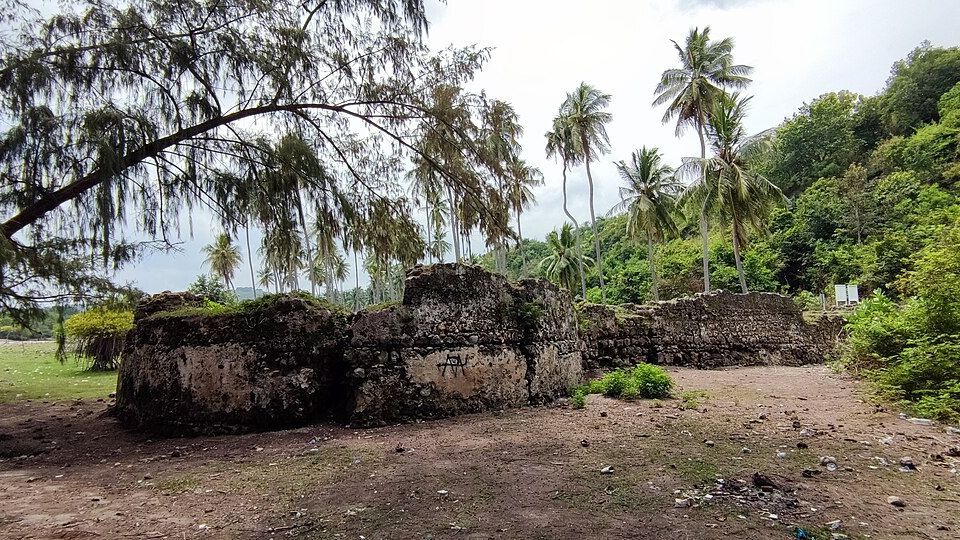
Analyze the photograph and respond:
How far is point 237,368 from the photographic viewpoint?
608 centimetres

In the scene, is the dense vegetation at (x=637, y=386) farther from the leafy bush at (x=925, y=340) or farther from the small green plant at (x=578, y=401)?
the leafy bush at (x=925, y=340)

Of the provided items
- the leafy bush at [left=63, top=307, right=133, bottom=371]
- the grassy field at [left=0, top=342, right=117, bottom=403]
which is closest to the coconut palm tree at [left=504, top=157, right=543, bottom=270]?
the grassy field at [left=0, top=342, right=117, bottom=403]

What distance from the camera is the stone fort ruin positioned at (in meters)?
6.08

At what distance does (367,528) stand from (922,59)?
5350cm

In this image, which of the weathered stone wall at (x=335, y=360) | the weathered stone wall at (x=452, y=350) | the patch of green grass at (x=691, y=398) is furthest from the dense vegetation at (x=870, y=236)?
the weathered stone wall at (x=335, y=360)

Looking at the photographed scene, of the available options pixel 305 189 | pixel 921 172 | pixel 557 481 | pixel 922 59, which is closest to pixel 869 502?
pixel 557 481

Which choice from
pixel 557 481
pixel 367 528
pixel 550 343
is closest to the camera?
pixel 367 528

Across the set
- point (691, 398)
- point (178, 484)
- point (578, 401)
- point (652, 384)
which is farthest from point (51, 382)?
point (691, 398)

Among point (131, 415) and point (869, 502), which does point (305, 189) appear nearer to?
point (131, 415)

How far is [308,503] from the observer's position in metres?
3.58

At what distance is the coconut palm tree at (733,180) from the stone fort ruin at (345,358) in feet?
50.5

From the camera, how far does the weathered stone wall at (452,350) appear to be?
20.7 feet

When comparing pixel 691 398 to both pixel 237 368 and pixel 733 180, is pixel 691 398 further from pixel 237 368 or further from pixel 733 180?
pixel 733 180

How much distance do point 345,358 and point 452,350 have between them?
4.48 ft
